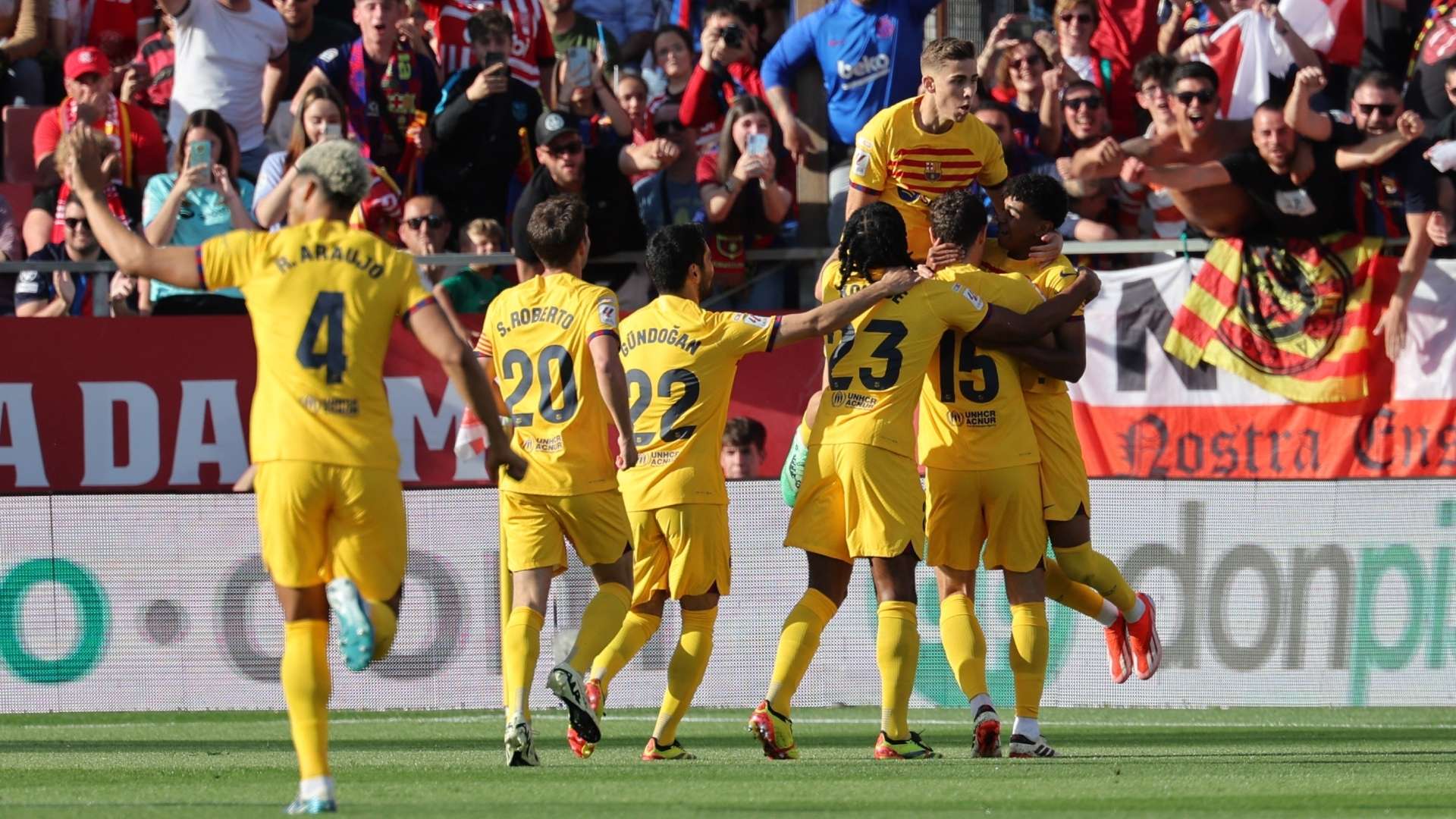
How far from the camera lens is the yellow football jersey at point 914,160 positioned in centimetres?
996

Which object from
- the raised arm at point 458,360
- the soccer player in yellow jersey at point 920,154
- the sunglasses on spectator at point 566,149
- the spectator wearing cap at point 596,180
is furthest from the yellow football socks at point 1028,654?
the sunglasses on spectator at point 566,149

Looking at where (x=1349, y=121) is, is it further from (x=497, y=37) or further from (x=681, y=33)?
(x=497, y=37)

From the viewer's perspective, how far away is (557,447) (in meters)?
8.68

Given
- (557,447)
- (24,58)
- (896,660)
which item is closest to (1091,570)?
(896,660)

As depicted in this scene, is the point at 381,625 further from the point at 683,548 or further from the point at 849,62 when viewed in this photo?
the point at 849,62

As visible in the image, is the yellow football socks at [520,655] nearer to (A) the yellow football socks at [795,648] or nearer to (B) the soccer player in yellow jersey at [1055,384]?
(A) the yellow football socks at [795,648]

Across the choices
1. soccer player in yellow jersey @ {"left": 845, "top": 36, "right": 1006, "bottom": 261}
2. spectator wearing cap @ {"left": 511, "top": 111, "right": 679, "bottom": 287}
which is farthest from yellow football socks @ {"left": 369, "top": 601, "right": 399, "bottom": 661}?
spectator wearing cap @ {"left": 511, "top": 111, "right": 679, "bottom": 287}

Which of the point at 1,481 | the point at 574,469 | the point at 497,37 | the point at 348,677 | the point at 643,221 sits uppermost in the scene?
the point at 497,37

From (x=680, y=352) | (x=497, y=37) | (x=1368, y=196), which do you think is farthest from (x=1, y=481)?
(x=1368, y=196)

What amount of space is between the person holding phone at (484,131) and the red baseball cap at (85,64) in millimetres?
2246

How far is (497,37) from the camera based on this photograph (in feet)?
45.4

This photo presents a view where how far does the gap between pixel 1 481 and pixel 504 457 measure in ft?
25.5

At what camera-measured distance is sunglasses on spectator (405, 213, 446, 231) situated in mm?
13242

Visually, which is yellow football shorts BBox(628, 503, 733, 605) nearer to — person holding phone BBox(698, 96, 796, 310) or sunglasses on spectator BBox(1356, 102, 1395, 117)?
person holding phone BBox(698, 96, 796, 310)
